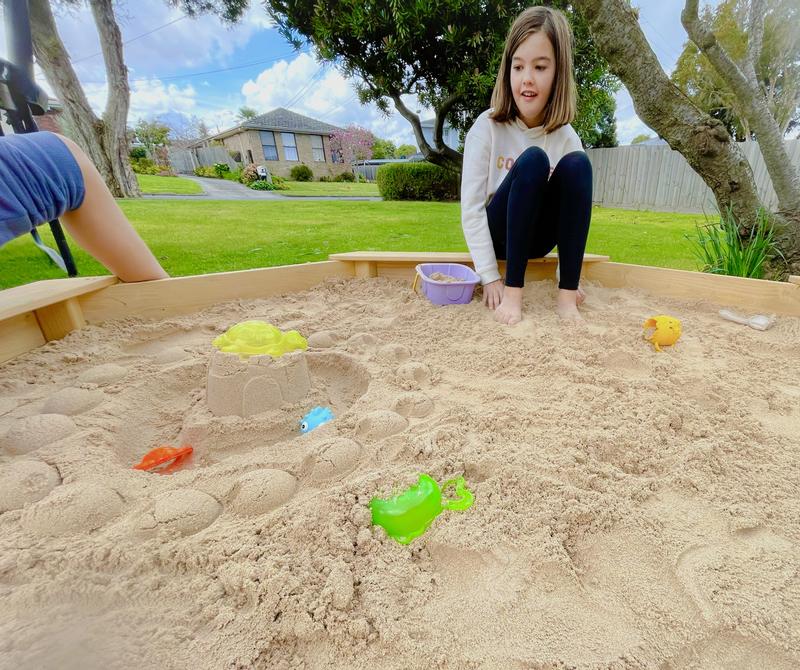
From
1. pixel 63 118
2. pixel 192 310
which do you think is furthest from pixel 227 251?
pixel 63 118

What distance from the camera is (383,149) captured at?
2481 centimetres

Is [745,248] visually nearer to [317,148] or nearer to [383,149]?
[317,148]

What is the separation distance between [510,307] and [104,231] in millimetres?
1465

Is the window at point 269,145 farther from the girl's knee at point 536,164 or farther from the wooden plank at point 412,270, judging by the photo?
the girl's knee at point 536,164

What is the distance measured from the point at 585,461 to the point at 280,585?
0.57 m

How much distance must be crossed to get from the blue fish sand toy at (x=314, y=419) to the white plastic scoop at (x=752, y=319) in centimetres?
147

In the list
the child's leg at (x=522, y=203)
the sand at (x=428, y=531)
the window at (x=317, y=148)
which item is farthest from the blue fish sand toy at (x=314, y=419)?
the window at (x=317, y=148)

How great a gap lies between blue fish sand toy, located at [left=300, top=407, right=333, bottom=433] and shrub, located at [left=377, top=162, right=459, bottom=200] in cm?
815

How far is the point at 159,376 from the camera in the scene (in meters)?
1.11

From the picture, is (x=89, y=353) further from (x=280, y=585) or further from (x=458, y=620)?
(x=458, y=620)

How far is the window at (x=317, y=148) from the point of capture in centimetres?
2144

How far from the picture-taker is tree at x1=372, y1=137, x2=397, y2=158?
24109mm

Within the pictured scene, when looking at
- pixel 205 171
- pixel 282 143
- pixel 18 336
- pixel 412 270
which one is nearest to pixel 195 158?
pixel 205 171

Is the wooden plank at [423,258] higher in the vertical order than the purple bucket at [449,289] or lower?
higher
